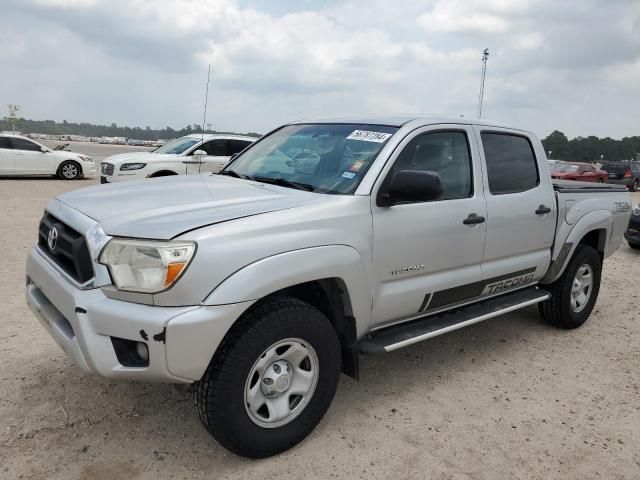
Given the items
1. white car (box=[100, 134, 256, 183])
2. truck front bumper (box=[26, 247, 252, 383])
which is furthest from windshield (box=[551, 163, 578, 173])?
truck front bumper (box=[26, 247, 252, 383])

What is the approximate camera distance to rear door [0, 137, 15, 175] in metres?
15.3

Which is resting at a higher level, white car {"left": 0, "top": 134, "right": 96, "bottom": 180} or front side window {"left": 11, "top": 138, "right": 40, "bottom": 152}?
front side window {"left": 11, "top": 138, "right": 40, "bottom": 152}

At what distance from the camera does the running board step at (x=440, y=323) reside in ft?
10.5

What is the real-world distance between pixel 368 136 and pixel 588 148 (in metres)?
56.7

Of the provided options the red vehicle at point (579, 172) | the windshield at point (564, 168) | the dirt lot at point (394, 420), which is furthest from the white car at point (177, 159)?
the windshield at point (564, 168)

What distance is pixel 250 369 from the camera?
8.49 feet

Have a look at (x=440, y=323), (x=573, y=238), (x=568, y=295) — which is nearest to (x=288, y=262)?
(x=440, y=323)

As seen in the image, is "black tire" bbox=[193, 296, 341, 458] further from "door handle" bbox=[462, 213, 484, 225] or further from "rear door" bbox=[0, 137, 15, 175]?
"rear door" bbox=[0, 137, 15, 175]

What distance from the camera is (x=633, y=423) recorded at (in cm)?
339

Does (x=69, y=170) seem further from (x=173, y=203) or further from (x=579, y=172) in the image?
(x=579, y=172)

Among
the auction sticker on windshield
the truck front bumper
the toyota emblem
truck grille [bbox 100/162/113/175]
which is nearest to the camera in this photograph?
the truck front bumper

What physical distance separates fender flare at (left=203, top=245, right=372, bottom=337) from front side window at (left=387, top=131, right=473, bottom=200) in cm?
82

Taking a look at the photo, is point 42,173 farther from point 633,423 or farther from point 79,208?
point 633,423

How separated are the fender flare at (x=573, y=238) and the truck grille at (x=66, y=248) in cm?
378
